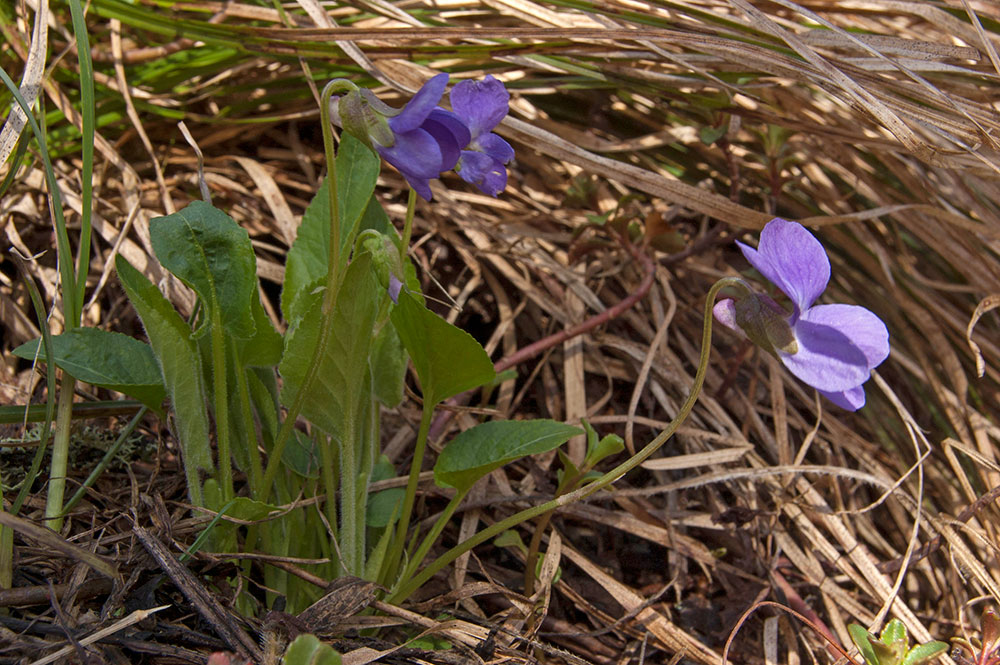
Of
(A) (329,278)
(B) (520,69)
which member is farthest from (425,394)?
(B) (520,69)

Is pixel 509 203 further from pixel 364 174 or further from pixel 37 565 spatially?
pixel 37 565

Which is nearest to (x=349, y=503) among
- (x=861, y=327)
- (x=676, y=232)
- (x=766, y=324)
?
(x=766, y=324)

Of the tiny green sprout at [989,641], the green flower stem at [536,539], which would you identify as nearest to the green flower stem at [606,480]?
the green flower stem at [536,539]

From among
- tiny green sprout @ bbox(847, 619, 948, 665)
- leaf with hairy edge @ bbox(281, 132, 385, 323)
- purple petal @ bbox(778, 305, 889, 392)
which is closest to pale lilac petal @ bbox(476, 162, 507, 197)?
leaf with hairy edge @ bbox(281, 132, 385, 323)

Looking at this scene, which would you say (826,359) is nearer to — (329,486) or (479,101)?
(479,101)

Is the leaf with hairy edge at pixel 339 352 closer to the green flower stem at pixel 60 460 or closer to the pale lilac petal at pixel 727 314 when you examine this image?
the green flower stem at pixel 60 460

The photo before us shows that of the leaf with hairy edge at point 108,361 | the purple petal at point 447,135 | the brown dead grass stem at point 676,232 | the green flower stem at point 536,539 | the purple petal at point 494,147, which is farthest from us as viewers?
the brown dead grass stem at point 676,232

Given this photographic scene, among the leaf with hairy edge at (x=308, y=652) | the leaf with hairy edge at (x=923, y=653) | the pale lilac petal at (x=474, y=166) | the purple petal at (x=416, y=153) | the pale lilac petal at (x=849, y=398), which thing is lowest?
the leaf with hairy edge at (x=923, y=653)
